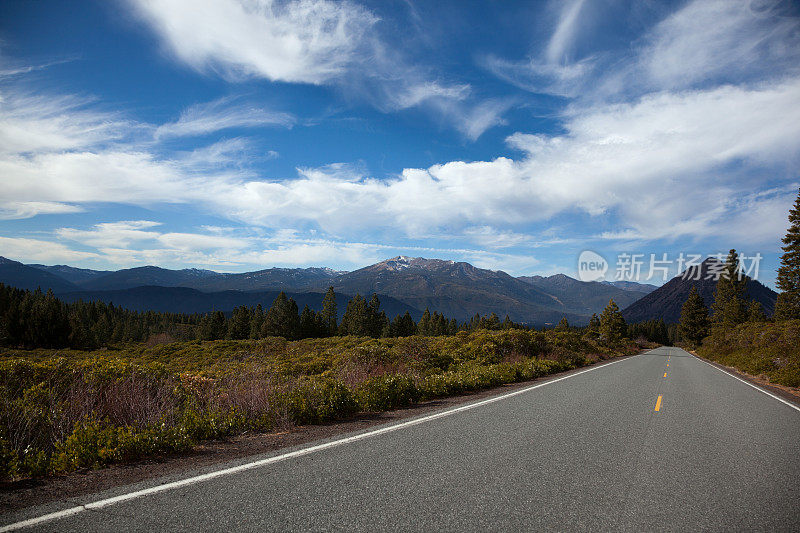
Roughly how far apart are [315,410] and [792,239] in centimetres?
4950

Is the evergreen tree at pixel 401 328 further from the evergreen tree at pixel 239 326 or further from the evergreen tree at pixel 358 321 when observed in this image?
the evergreen tree at pixel 239 326

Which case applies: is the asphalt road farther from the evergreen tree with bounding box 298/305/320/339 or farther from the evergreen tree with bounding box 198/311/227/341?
the evergreen tree with bounding box 198/311/227/341

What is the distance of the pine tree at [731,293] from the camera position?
164 ft

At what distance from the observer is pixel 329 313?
82.1 meters

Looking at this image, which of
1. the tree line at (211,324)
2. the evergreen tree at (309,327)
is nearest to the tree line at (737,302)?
the tree line at (211,324)

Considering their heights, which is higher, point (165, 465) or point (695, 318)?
point (695, 318)

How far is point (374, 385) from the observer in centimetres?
872

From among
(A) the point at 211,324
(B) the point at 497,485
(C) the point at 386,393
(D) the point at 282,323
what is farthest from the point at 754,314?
(A) the point at 211,324

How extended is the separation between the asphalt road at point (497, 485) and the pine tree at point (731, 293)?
57295 mm

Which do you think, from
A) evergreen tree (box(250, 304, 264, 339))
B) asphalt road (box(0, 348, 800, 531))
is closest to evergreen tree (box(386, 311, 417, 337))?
evergreen tree (box(250, 304, 264, 339))

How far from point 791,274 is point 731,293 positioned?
18.8 metres

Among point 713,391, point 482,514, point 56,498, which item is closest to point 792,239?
point 713,391

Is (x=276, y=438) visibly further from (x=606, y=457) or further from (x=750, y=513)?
(x=750, y=513)

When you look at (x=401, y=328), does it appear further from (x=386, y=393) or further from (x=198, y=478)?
(x=198, y=478)
